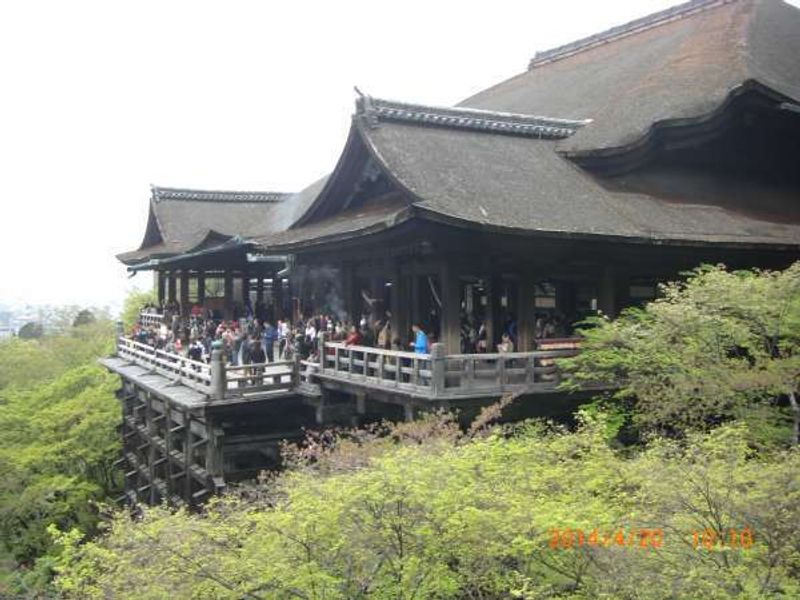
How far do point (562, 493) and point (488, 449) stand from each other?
1.04 m

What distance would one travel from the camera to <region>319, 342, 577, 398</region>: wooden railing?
12462 mm

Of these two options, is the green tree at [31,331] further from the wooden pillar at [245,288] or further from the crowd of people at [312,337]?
the crowd of people at [312,337]

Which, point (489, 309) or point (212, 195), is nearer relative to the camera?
point (489, 309)

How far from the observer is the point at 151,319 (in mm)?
32219

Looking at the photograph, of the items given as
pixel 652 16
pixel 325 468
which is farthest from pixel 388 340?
pixel 652 16

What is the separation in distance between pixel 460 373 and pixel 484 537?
554cm

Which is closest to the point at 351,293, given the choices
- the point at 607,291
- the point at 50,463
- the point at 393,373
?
the point at 393,373

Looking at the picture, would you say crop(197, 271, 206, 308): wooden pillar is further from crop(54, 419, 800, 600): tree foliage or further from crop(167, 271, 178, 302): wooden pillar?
crop(54, 419, 800, 600): tree foliage

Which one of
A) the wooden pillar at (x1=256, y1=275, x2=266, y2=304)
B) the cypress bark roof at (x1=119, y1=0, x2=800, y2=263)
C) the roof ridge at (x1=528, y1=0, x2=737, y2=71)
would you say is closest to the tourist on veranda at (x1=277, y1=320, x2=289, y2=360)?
the cypress bark roof at (x1=119, y1=0, x2=800, y2=263)

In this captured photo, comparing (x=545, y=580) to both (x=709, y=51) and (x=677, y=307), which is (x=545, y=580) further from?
(x=709, y=51)

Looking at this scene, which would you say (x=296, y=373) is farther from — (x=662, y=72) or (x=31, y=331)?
(x=31, y=331)

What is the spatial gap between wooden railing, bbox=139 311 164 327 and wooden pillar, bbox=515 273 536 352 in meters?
18.5

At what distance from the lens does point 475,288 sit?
59.0 feet
